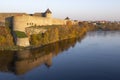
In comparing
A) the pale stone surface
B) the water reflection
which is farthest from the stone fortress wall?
the water reflection

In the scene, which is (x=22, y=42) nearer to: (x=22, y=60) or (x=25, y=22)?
(x=25, y=22)

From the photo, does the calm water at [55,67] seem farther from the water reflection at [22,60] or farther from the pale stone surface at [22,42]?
the pale stone surface at [22,42]

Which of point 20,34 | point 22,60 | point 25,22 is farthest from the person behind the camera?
point 25,22

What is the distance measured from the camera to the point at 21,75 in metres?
10.5

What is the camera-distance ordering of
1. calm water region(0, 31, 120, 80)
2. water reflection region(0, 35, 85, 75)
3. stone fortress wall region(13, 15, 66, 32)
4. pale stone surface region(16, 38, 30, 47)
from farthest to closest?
1. stone fortress wall region(13, 15, 66, 32)
2. pale stone surface region(16, 38, 30, 47)
3. water reflection region(0, 35, 85, 75)
4. calm water region(0, 31, 120, 80)

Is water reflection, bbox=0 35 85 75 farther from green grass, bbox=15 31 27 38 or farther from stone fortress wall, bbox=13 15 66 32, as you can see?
stone fortress wall, bbox=13 15 66 32

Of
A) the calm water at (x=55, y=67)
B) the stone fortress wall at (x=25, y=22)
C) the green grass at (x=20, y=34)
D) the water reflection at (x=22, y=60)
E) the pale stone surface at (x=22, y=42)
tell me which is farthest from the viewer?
the stone fortress wall at (x=25, y=22)

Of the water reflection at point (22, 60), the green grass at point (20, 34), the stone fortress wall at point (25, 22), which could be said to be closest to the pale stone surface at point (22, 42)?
the green grass at point (20, 34)

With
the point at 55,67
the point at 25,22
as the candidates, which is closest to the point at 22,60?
the point at 55,67

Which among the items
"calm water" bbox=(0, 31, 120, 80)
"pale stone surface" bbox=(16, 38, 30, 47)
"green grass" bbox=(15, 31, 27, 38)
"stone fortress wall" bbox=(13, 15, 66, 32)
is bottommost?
A: "calm water" bbox=(0, 31, 120, 80)

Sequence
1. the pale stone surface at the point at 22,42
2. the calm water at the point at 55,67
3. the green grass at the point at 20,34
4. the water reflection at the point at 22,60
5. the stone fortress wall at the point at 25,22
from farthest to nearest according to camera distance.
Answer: the stone fortress wall at the point at 25,22 → the green grass at the point at 20,34 → the pale stone surface at the point at 22,42 → the water reflection at the point at 22,60 → the calm water at the point at 55,67

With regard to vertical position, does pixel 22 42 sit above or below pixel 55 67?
above

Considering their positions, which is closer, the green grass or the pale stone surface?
the pale stone surface

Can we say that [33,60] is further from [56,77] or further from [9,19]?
[9,19]
